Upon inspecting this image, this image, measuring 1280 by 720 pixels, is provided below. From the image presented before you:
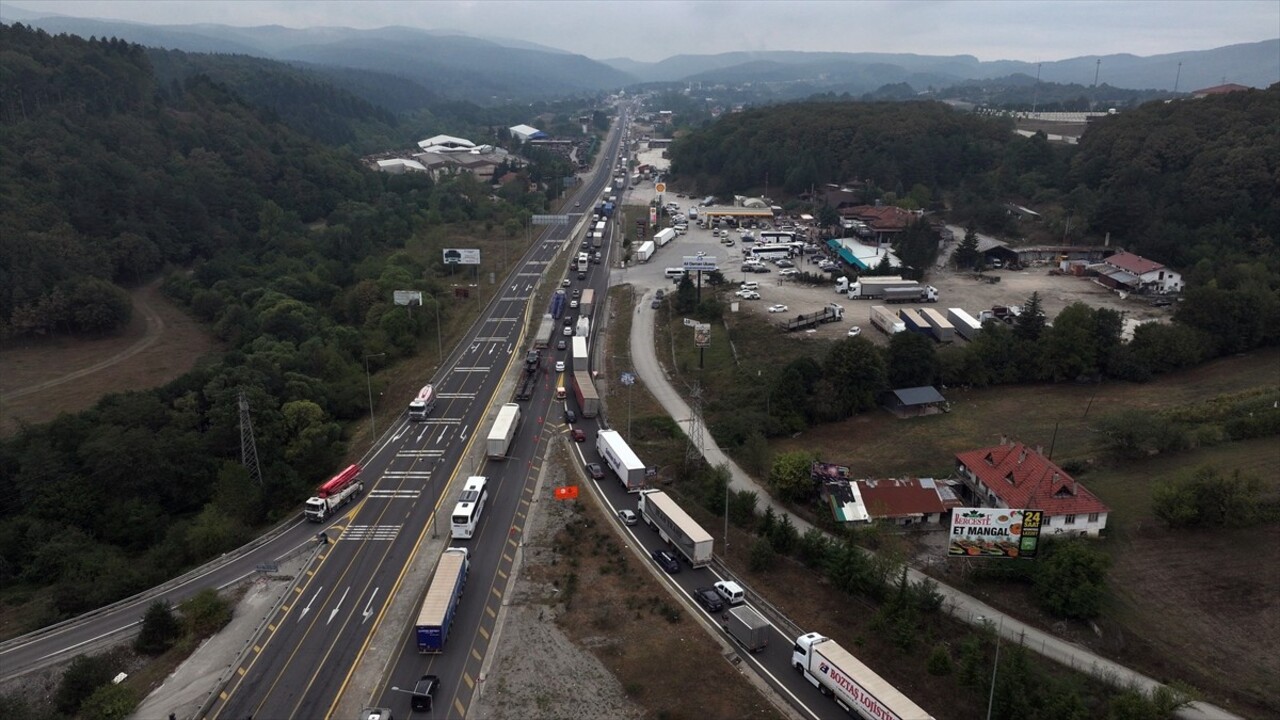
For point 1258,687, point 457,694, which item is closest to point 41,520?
point 457,694

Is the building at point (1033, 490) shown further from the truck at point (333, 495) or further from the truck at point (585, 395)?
the truck at point (333, 495)

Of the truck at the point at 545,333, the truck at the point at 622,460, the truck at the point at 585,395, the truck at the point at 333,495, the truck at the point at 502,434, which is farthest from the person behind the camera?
the truck at the point at 545,333

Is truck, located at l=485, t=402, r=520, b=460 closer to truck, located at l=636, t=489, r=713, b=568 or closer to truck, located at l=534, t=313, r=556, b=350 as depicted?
truck, located at l=636, t=489, r=713, b=568

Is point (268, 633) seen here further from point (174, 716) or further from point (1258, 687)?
point (1258, 687)

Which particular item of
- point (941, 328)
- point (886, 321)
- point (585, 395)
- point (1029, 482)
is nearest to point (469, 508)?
point (585, 395)

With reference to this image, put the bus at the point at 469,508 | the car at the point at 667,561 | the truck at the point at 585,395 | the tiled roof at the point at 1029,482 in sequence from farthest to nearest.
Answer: the truck at the point at 585,395, the bus at the point at 469,508, the tiled roof at the point at 1029,482, the car at the point at 667,561

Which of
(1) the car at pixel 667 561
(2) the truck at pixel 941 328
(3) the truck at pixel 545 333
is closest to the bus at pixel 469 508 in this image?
(1) the car at pixel 667 561

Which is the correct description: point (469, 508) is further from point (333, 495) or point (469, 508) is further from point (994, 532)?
point (994, 532)
